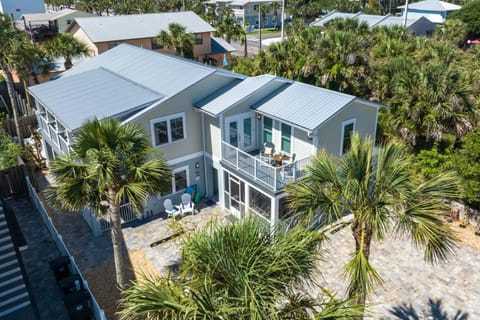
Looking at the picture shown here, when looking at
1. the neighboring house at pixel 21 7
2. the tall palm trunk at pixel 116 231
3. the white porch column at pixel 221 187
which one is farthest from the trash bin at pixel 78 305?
the neighboring house at pixel 21 7

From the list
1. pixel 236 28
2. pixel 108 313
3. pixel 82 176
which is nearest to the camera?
pixel 82 176

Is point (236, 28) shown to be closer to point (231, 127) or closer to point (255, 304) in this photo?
point (231, 127)

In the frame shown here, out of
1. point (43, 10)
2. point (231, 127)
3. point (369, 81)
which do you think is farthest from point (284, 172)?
point (43, 10)

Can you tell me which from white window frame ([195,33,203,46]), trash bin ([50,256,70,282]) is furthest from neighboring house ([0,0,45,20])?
trash bin ([50,256,70,282])

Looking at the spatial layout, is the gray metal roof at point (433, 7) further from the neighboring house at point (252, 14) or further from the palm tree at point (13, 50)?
the palm tree at point (13, 50)

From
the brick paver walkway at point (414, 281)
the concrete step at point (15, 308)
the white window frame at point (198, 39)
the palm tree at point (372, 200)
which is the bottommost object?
the brick paver walkway at point (414, 281)

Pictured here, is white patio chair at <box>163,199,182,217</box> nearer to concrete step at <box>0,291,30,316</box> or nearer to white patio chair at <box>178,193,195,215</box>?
white patio chair at <box>178,193,195,215</box>
